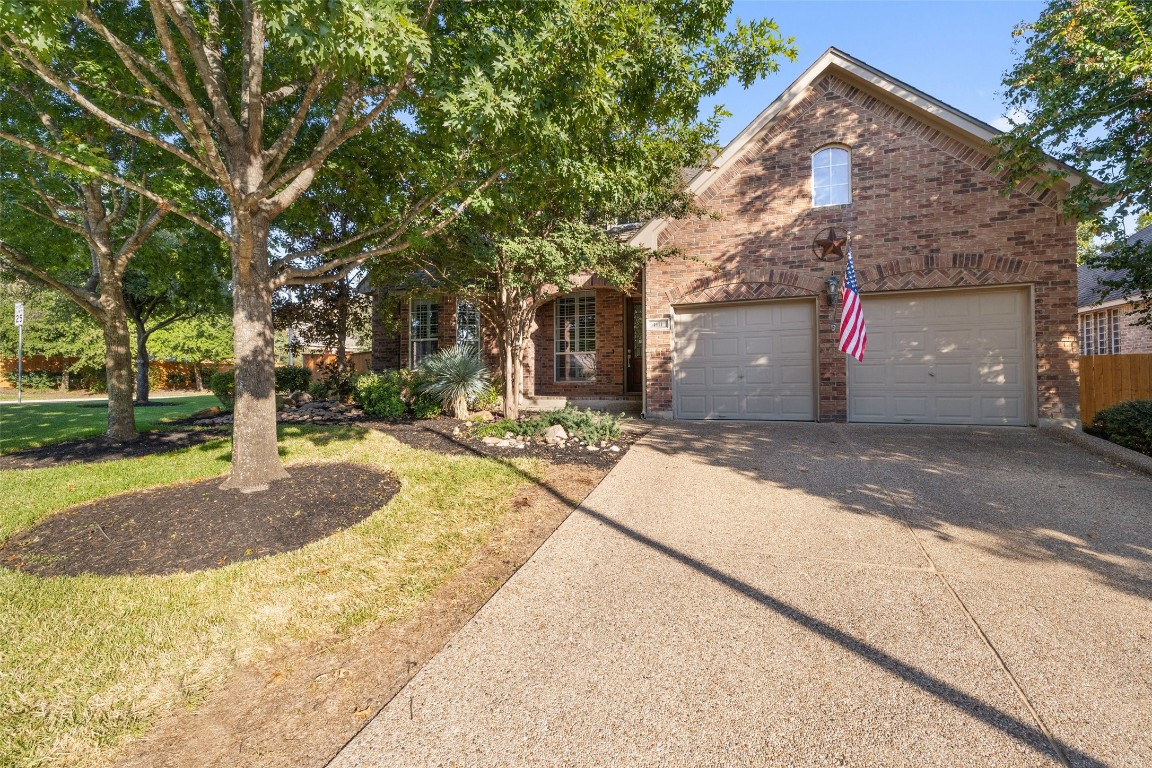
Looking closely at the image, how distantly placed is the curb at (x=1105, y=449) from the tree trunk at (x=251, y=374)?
9.94 metres

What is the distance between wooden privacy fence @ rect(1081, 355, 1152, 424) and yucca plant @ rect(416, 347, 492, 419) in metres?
11.9

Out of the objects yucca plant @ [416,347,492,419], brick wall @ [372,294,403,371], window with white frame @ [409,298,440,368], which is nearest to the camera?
yucca plant @ [416,347,492,419]

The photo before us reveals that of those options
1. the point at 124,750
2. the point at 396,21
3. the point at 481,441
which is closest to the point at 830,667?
the point at 124,750

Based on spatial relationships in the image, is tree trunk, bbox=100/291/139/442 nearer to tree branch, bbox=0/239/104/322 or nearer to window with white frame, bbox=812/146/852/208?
tree branch, bbox=0/239/104/322

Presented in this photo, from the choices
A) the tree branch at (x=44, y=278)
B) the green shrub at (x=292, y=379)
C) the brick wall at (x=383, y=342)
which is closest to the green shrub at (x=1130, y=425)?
the brick wall at (x=383, y=342)

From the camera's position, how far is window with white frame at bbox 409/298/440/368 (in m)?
14.5

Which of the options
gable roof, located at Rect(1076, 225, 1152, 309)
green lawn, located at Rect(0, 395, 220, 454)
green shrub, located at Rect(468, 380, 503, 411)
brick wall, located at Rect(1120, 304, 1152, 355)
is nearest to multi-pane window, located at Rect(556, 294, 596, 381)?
green shrub, located at Rect(468, 380, 503, 411)

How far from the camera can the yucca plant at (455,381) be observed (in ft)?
33.1

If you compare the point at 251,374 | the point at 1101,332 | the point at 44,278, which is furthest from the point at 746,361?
the point at 1101,332

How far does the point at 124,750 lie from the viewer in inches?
77.8

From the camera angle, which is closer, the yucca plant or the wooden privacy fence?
the wooden privacy fence

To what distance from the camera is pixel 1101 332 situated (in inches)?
613

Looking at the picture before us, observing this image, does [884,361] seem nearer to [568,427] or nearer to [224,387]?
[568,427]

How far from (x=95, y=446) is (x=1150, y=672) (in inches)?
A: 464
